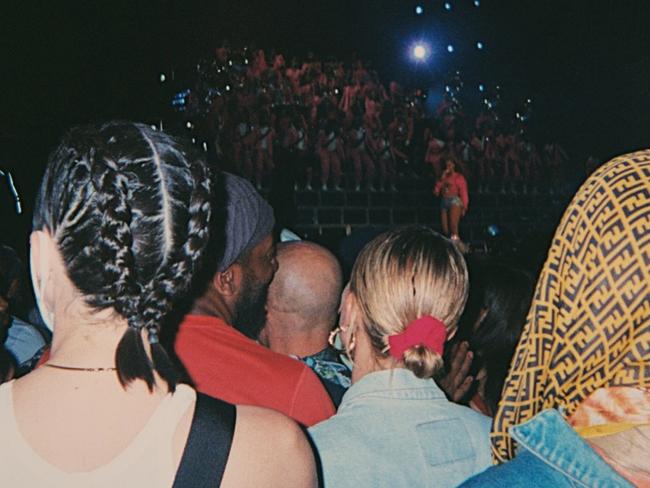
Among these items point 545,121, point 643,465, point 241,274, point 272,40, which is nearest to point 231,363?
point 241,274

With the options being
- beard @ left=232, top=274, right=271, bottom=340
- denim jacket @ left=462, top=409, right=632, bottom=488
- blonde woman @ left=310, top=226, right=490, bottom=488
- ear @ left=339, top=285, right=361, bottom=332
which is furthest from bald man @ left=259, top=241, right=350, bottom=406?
denim jacket @ left=462, top=409, right=632, bottom=488

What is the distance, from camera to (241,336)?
2.17 meters

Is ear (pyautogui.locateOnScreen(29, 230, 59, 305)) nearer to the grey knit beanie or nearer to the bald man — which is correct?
the grey knit beanie

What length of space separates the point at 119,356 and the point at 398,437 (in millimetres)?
757

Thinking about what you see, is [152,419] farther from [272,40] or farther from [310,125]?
[272,40]

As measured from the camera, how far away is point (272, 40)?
1447cm

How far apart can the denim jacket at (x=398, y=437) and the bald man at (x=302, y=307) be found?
3.47 ft

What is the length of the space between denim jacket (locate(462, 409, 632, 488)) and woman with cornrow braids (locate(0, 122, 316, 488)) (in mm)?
379

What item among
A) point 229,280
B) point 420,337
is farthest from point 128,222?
point 229,280

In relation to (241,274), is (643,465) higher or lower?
higher

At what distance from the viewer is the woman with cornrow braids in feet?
3.75

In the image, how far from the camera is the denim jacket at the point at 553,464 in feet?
3.18

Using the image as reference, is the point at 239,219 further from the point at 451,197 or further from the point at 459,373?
the point at 451,197

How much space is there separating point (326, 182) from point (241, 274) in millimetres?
9412
